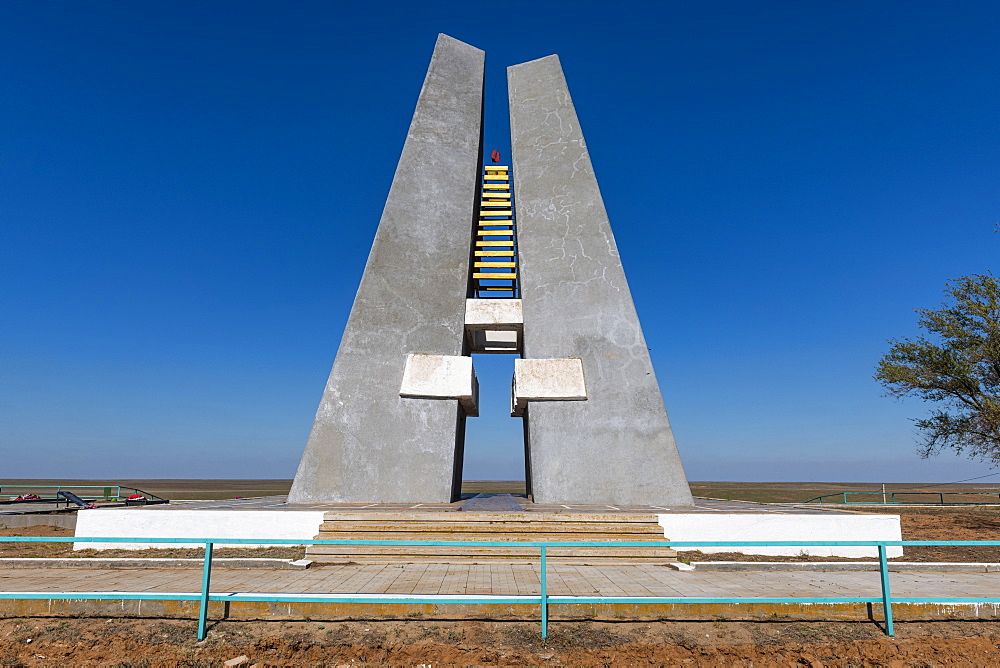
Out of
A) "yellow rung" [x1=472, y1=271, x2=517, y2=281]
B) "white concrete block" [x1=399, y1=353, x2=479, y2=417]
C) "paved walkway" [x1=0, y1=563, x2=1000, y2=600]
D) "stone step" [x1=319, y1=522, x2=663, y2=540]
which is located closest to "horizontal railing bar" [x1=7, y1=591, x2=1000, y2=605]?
"paved walkway" [x1=0, y1=563, x2=1000, y2=600]

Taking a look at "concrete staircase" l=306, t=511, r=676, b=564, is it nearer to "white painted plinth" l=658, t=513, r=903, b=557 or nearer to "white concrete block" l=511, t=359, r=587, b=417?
"white painted plinth" l=658, t=513, r=903, b=557

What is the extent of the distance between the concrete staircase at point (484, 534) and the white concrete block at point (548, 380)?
3031 millimetres

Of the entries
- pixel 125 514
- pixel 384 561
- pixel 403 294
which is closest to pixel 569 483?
pixel 384 561

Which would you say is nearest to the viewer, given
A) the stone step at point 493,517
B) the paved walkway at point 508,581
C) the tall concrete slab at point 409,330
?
the paved walkway at point 508,581

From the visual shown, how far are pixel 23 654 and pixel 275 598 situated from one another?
1.84 m

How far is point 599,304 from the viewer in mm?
11992

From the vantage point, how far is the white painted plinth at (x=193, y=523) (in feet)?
27.8

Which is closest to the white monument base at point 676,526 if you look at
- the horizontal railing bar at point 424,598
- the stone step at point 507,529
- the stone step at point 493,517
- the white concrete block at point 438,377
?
the stone step at point 493,517

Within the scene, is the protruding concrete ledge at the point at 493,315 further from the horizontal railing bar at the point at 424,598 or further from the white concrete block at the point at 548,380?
the horizontal railing bar at the point at 424,598

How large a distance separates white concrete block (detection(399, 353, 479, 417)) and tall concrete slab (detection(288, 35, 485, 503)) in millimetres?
149

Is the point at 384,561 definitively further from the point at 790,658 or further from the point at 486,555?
the point at 790,658

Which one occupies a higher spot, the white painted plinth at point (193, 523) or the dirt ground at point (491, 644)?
the white painted plinth at point (193, 523)

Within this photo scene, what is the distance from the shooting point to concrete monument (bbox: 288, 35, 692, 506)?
34.9ft

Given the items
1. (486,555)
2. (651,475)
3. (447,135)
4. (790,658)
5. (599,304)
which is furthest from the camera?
(447,135)
